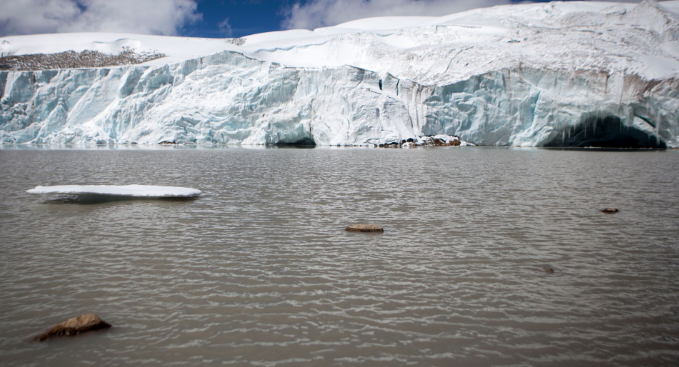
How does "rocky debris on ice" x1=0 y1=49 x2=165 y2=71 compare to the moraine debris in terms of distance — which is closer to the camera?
the moraine debris

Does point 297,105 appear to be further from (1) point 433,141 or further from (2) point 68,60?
(2) point 68,60

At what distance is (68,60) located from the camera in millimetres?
48625

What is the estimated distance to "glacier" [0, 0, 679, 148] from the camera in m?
35.5

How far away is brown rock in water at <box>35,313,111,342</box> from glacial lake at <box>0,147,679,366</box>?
79mm

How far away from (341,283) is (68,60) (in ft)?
181

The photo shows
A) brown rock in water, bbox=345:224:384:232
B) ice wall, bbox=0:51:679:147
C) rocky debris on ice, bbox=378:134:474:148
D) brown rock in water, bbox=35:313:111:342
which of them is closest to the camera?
brown rock in water, bbox=35:313:111:342

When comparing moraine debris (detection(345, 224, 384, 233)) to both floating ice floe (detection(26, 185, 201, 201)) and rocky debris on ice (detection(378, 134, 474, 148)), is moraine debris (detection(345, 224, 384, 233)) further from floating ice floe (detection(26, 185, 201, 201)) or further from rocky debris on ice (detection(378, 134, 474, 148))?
rocky debris on ice (detection(378, 134, 474, 148))

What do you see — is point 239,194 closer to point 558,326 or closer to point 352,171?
point 352,171

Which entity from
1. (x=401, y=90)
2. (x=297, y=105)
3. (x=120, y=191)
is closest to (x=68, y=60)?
(x=297, y=105)

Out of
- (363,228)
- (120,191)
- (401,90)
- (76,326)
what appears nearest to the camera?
(76,326)

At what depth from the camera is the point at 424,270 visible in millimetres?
5375

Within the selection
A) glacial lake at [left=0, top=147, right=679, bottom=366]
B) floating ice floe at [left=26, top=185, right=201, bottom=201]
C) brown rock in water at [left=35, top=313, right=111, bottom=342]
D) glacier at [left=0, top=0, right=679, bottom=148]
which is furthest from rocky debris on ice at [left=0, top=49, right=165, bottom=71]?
brown rock in water at [left=35, top=313, right=111, bottom=342]

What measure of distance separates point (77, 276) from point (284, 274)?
7.90ft

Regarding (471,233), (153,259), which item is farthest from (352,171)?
(153,259)
